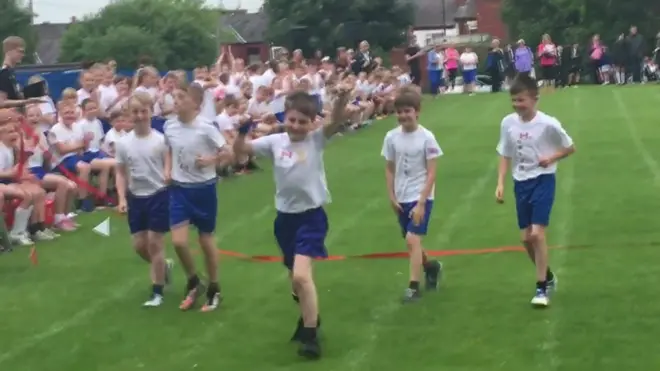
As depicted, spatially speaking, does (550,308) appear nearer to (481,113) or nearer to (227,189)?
(227,189)

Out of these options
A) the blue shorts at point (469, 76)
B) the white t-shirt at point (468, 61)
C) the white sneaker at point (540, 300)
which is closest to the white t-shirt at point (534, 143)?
the white sneaker at point (540, 300)

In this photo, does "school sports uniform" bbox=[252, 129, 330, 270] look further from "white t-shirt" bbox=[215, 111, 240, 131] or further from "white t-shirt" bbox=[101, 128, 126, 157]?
"white t-shirt" bbox=[101, 128, 126, 157]

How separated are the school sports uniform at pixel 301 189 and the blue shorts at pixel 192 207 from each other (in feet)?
4.14

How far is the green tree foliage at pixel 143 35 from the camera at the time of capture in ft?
238

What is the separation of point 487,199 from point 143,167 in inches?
268

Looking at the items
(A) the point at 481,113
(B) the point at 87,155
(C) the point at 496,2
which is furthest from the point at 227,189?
(C) the point at 496,2

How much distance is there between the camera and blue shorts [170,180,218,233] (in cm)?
927

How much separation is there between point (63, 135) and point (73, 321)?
22.1 feet


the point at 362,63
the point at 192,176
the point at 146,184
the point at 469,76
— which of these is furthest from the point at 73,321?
the point at 469,76

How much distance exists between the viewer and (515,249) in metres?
A: 11.7

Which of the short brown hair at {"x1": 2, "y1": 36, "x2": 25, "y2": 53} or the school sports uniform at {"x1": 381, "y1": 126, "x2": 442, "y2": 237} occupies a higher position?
the short brown hair at {"x1": 2, "y1": 36, "x2": 25, "y2": 53}

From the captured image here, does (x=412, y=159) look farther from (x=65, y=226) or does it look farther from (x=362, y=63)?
(x=362, y=63)

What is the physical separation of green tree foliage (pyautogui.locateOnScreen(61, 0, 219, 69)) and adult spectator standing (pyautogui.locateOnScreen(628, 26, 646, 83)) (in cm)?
3619

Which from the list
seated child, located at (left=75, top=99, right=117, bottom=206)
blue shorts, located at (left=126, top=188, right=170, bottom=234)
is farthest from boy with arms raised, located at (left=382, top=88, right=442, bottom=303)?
seated child, located at (left=75, top=99, right=117, bottom=206)
